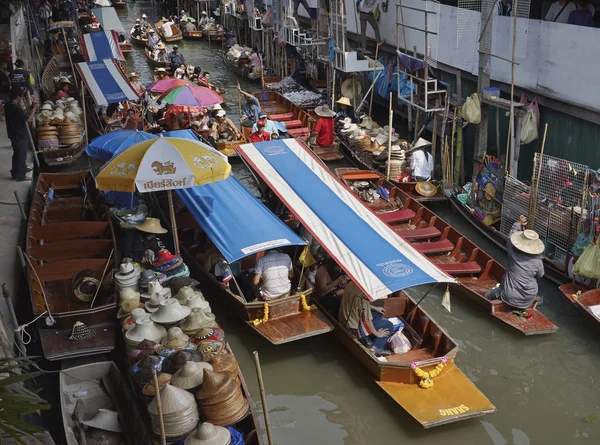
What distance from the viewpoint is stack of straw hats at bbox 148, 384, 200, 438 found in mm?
6133

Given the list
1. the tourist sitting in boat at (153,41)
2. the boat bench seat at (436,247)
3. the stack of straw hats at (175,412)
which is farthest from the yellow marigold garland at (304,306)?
the tourist sitting in boat at (153,41)

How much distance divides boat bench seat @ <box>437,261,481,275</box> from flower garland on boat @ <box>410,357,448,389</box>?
2.65 meters

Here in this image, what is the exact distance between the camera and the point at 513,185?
1093 centimetres

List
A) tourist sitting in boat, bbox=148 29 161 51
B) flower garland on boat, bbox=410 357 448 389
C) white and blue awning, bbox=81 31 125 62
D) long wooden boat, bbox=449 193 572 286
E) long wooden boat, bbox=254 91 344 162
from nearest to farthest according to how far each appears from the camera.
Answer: flower garland on boat, bbox=410 357 448 389 < long wooden boat, bbox=449 193 572 286 < long wooden boat, bbox=254 91 344 162 < white and blue awning, bbox=81 31 125 62 < tourist sitting in boat, bbox=148 29 161 51

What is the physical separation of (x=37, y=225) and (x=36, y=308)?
310cm

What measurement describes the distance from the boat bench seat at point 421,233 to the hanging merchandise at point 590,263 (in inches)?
109

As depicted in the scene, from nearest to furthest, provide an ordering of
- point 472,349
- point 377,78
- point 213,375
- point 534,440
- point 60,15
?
point 213,375 < point 534,440 < point 472,349 < point 377,78 < point 60,15

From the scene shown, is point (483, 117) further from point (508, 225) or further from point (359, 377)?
point (359, 377)

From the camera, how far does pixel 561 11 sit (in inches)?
476

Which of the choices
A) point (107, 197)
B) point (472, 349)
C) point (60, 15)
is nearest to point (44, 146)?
point (107, 197)

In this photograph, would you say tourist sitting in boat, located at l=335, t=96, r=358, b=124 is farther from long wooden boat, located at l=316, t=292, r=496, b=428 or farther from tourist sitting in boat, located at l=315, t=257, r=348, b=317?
long wooden boat, located at l=316, t=292, r=496, b=428

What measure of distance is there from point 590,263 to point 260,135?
7.93 m

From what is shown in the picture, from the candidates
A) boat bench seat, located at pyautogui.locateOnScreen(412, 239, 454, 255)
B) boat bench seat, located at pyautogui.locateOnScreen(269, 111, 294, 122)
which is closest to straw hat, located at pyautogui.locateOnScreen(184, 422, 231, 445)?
boat bench seat, located at pyautogui.locateOnScreen(412, 239, 454, 255)

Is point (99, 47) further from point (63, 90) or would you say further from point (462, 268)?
point (462, 268)
